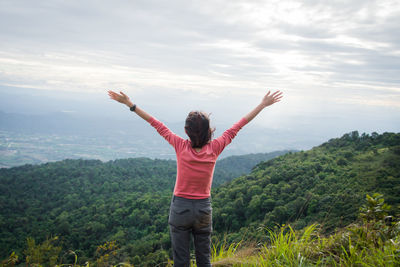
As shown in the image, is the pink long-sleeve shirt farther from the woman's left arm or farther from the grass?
the grass

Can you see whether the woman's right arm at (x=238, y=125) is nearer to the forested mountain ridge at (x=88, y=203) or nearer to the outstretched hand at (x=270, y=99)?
the outstretched hand at (x=270, y=99)

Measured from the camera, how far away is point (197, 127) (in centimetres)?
222

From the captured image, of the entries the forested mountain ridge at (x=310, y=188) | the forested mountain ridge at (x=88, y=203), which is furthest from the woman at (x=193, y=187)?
the forested mountain ridge at (x=88, y=203)

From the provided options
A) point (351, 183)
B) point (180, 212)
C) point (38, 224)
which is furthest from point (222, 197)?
point (180, 212)

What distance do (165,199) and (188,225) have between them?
2547 centimetres

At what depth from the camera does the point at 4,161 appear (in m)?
92.2

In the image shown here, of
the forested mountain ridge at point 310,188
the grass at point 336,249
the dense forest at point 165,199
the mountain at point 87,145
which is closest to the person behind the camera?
the grass at point 336,249

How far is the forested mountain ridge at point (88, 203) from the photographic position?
21516 millimetres

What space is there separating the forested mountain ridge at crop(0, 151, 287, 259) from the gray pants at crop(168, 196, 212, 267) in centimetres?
1507

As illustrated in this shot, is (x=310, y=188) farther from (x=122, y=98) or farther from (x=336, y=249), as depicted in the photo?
(x=122, y=98)

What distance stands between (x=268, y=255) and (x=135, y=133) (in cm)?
20132

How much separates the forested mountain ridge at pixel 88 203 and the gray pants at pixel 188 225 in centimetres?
1507

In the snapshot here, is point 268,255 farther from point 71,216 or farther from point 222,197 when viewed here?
point 71,216

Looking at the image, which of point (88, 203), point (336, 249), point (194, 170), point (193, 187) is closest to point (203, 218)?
point (193, 187)
